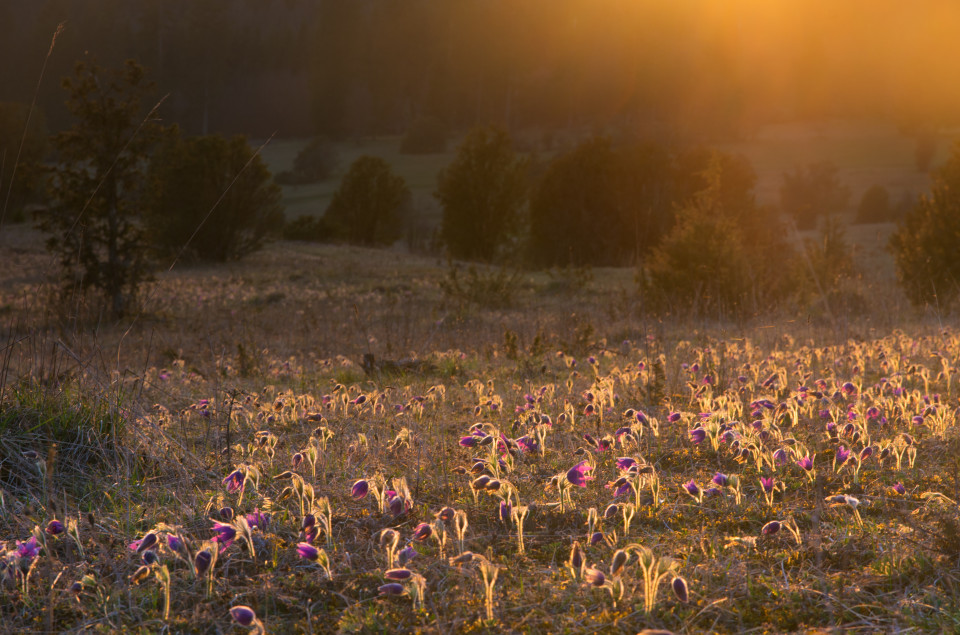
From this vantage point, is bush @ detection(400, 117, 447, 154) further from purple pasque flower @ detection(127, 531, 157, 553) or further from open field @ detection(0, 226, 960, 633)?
purple pasque flower @ detection(127, 531, 157, 553)

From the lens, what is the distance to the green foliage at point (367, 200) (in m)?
40.7

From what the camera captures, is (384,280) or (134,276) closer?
(134,276)

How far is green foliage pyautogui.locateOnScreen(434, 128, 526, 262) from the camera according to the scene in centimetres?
3266

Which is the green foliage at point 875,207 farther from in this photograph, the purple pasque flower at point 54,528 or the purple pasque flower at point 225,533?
the purple pasque flower at point 54,528

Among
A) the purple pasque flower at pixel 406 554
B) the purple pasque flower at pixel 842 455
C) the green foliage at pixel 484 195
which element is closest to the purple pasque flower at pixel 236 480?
the purple pasque flower at pixel 406 554

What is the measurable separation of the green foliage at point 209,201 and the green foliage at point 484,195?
925cm

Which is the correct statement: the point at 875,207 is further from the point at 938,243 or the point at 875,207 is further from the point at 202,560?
the point at 202,560

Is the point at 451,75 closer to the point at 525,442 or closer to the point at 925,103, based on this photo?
the point at 925,103

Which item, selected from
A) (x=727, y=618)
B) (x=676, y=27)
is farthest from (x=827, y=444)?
(x=676, y=27)

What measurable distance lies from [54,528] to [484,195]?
3140 centimetres

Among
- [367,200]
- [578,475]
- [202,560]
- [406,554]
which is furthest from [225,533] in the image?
[367,200]

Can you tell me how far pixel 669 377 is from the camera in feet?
17.1

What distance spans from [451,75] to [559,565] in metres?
115

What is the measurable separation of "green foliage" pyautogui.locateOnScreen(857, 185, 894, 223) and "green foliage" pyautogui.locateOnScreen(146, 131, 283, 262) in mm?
42062
